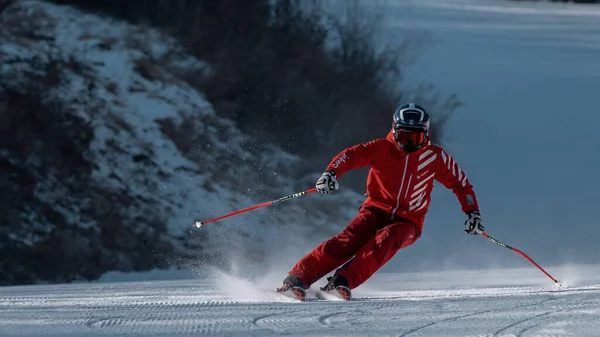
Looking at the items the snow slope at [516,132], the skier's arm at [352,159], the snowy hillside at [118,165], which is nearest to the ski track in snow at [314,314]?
the skier's arm at [352,159]

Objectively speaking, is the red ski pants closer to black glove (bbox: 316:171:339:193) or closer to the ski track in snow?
the ski track in snow

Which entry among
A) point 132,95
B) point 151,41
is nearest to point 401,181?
point 132,95

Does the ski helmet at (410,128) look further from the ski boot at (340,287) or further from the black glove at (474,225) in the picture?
the ski boot at (340,287)

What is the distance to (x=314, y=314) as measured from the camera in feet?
20.9

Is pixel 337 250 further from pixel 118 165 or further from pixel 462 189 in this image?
pixel 118 165

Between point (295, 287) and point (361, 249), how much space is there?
61 cm

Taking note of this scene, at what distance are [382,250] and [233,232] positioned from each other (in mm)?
Answer: 5965

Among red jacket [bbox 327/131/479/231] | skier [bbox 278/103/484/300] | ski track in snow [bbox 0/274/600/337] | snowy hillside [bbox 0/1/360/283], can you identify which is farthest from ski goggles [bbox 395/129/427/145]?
snowy hillside [bbox 0/1/360/283]

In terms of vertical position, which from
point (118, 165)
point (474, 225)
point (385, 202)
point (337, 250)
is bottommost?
point (118, 165)

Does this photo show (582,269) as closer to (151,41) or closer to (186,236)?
(186,236)

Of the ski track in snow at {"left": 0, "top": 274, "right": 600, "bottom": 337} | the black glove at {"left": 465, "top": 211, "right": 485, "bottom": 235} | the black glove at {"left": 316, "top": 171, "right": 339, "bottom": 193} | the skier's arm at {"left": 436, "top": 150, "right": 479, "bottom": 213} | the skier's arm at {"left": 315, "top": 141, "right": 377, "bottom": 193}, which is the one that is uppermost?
the skier's arm at {"left": 436, "top": 150, "right": 479, "bottom": 213}

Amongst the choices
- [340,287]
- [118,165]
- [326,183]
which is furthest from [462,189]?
[118,165]

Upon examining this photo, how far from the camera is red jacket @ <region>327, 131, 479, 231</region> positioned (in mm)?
8109

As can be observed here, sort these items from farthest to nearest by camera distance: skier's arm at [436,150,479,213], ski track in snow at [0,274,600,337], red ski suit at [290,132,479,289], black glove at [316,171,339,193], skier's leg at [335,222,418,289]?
skier's arm at [436,150,479,213], red ski suit at [290,132,479,289], black glove at [316,171,339,193], skier's leg at [335,222,418,289], ski track in snow at [0,274,600,337]
